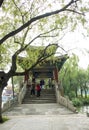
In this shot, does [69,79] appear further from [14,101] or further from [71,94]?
[14,101]

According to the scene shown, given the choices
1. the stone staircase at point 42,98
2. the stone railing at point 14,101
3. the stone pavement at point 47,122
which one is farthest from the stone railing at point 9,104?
the stone staircase at point 42,98

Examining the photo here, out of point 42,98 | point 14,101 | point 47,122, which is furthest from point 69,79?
point 47,122

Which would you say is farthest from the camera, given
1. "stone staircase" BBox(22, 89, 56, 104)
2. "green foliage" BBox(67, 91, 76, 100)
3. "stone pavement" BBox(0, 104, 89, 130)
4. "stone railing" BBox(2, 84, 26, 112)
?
"green foliage" BBox(67, 91, 76, 100)

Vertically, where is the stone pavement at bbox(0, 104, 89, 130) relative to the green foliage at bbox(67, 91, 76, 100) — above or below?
below

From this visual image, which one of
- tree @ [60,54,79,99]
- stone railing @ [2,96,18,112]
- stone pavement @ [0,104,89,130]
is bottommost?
stone pavement @ [0,104,89,130]

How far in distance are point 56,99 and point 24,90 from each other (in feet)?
11.8

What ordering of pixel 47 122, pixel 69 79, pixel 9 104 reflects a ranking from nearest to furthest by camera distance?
pixel 47 122, pixel 9 104, pixel 69 79

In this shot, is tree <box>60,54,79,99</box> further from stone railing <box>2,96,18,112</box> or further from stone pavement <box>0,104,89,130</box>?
stone pavement <box>0,104,89,130</box>

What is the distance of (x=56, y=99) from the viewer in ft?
96.4

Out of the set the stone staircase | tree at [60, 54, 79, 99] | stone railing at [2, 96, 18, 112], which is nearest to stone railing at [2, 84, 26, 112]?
stone railing at [2, 96, 18, 112]

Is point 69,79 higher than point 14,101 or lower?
higher

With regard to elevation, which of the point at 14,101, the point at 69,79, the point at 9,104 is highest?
the point at 69,79

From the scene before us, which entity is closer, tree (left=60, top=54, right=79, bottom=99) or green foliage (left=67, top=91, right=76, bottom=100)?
tree (left=60, top=54, right=79, bottom=99)

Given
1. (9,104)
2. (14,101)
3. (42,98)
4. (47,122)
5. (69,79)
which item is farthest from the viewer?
(69,79)
